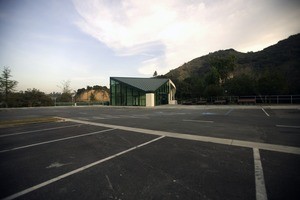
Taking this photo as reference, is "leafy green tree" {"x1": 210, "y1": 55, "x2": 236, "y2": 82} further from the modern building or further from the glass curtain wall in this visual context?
the glass curtain wall

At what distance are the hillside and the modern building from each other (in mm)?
8540

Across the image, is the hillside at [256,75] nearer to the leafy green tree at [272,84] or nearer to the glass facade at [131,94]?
the leafy green tree at [272,84]

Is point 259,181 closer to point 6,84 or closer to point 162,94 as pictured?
point 162,94

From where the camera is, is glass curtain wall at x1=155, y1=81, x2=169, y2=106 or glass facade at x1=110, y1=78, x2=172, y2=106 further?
glass curtain wall at x1=155, y1=81, x2=169, y2=106

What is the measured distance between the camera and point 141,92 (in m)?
36.0

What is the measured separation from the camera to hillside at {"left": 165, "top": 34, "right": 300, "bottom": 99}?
94.7ft

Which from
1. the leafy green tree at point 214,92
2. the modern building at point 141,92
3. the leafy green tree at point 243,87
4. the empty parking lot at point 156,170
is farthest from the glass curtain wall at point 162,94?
the empty parking lot at point 156,170

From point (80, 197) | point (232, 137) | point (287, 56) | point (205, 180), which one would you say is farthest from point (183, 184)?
point (287, 56)

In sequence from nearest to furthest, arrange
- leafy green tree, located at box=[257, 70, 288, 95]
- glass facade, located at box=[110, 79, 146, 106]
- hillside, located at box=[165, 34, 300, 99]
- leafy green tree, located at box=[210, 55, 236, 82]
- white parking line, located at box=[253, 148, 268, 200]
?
white parking line, located at box=[253, 148, 268, 200] → leafy green tree, located at box=[257, 70, 288, 95] → hillside, located at box=[165, 34, 300, 99] → glass facade, located at box=[110, 79, 146, 106] → leafy green tree, located at box=[210, 55, 236, 82]

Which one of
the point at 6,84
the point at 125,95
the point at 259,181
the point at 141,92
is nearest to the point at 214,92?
the point at 141,92

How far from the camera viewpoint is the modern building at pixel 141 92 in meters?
35.2

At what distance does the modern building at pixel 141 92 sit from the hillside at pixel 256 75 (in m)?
8.54

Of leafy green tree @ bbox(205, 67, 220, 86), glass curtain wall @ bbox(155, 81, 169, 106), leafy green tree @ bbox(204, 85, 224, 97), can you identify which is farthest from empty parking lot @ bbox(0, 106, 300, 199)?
leafy green tree @ bbox(205, 67, 220, 86)

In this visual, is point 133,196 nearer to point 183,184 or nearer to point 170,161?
point 183,184
